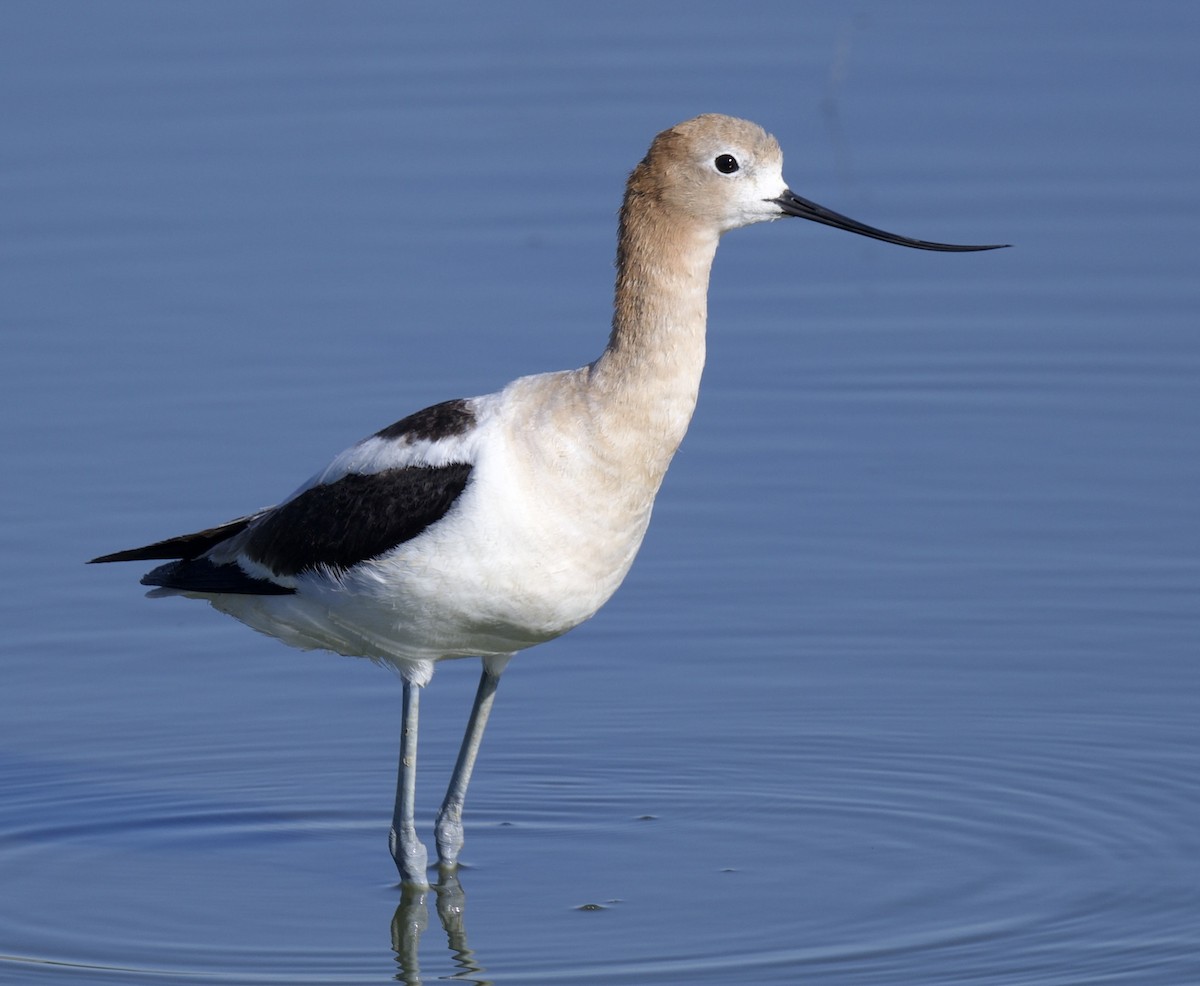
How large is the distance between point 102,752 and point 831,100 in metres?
7.39

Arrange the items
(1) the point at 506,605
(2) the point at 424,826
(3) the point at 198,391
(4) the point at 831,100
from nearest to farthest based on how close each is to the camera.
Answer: (1) the point at 506,605, (2) the point at 424,826, (3) the point at 198,391, (4) the point at 831,100

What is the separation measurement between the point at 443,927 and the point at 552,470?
1665 millimetres

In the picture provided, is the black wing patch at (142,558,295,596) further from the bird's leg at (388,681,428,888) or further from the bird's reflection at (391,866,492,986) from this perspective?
the bird's reflection at (391,866,492,986)

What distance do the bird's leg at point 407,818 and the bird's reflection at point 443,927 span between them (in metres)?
0.07

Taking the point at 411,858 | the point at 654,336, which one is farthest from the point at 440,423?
the point at 411,858

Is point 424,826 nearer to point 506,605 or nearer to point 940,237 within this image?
point 506,605

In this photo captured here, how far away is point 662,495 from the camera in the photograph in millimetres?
12336

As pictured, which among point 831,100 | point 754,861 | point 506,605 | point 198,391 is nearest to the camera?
point 506,605

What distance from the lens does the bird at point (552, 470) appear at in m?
8.38

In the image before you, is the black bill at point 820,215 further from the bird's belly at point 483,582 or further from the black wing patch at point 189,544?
the black wing patch at point 189,544

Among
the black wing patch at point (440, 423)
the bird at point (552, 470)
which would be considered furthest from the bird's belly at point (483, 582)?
the black wing patch at point (440, 423)

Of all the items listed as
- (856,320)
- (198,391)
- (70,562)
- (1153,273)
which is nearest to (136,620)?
(70,562)

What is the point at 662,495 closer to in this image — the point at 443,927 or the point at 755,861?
the point at 755,861

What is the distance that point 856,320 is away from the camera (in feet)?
45.9
